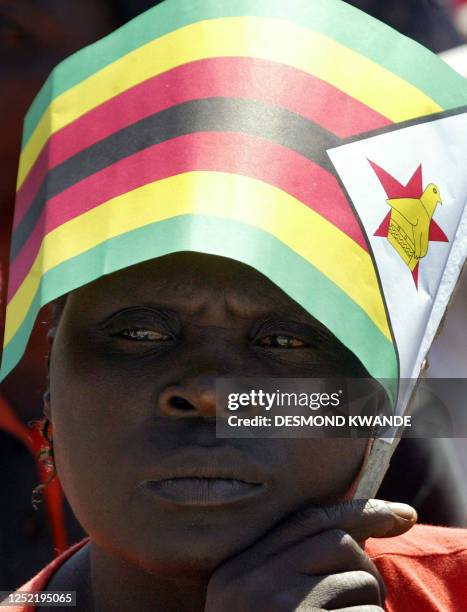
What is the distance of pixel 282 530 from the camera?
1.77 meters

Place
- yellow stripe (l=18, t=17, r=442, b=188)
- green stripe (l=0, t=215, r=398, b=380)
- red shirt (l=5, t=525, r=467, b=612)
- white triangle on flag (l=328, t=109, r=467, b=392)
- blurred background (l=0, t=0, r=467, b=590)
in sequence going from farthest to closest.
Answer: blurred background (l=0, t=0, r=467, b=590), red shirt (l=5, t=525, r=467, b=612), yellow stripe (l=18, t=17, r=442, b=188), white triangle on flag (l=328, t=109, r=467, b=392), green stripe (l=0, t=215, r=398, b=380)

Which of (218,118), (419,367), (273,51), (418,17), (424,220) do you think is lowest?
(419,367)

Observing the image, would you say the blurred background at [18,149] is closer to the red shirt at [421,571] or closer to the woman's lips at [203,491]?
the red shirt at [421,571]

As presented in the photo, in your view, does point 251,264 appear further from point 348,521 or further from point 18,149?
point 18,149

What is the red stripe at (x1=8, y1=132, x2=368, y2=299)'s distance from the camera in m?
1.78

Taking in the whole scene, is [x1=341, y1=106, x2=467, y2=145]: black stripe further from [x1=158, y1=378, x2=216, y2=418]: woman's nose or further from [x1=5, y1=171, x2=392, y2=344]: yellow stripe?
[x1=158, y1=378, x2=216, y2=418]: woman's nose

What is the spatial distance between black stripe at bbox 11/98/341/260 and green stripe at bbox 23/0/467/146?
197 mm

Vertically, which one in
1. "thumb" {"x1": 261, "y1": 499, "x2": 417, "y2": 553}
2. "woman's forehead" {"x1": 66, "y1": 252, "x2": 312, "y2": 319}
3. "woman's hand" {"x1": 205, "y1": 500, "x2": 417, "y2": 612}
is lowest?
"woman's hand" {"x1": 205, "y1": 500, "x2": 417, "y2": 612}

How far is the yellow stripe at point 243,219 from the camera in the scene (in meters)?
1.73

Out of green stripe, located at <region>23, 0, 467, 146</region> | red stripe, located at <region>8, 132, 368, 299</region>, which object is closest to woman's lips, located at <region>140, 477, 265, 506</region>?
red stripe, located at <region>8, 132, 368, 299</region>

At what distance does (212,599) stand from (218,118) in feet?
2.29

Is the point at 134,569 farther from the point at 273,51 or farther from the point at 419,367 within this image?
the point at 273,51

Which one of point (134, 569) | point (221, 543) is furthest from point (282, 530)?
point (134, 569)

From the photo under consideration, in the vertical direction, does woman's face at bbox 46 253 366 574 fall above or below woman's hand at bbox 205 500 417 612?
above
